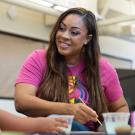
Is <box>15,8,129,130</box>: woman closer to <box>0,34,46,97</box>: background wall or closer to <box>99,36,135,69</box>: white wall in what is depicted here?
<box>0,34,46,97</box>: background wall

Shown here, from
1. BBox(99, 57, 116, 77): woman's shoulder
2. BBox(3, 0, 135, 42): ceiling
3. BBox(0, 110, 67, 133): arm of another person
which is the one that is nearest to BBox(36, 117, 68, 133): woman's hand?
BBox(0, 110, 67, 133): arm of another person

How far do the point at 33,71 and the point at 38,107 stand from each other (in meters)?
0.21

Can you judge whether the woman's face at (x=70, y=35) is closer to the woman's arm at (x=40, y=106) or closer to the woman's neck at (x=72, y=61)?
the woman's neck at (x=72, y=61)

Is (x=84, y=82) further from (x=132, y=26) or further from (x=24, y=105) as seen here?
(x=132, y=26)

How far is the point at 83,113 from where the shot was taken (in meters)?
1.29

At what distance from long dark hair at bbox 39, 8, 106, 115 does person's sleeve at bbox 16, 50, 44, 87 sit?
0.10 ft

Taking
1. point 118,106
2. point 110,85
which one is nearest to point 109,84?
point 110,85

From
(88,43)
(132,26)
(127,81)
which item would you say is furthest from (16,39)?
(88,43)

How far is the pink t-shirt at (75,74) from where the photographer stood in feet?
5.32

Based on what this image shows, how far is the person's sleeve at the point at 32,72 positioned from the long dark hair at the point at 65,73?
0.03 meters

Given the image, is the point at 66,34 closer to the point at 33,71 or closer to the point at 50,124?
the point at 33,71

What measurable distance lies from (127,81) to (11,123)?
1926 millimetres

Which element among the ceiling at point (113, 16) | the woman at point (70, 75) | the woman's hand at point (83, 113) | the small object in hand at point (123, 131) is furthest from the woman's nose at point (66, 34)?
the ceiling at point (113, 16)

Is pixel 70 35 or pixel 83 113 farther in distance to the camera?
pixel 70 35
